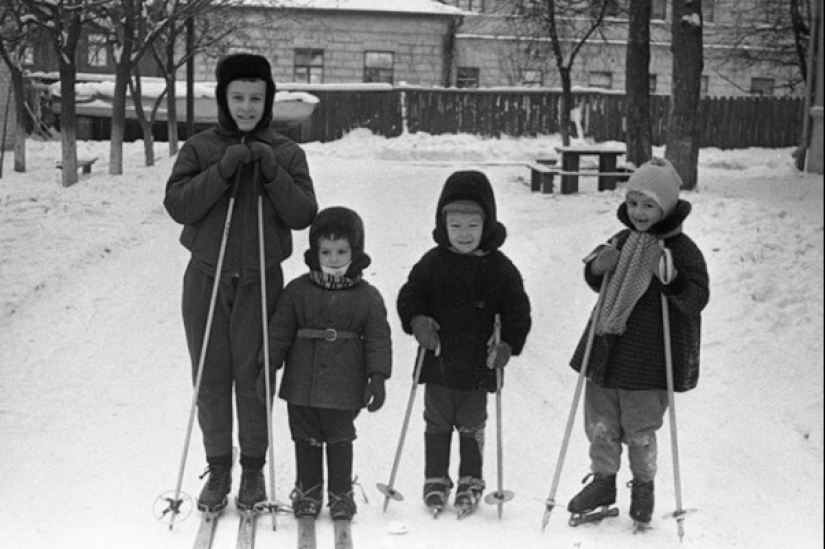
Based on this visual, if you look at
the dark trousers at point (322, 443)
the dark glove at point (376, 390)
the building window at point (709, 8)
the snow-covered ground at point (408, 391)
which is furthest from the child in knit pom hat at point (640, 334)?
the building window at point (709, 8)

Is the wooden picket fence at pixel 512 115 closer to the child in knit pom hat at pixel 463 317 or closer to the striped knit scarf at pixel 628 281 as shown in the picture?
the child in knit pom hat at pixel 463 317

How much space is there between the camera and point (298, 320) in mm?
4898

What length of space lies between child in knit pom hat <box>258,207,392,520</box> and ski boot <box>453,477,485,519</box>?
475mm

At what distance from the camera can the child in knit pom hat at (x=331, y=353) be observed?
189 inches

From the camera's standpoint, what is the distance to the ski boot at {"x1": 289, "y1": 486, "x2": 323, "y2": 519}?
4.88m

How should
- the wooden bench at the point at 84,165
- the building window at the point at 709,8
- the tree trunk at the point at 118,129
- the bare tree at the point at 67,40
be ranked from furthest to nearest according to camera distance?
1. the wooden bench at the point at 84,165
2. the tree trunk at the point at 118,129
3. the building window at the point at 709,8
4. the bare tree at the point at 67,40

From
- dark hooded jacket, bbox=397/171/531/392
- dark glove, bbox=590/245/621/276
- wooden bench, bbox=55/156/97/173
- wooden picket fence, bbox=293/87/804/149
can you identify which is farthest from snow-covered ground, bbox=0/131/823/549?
wooden picket fence, bbox=293/87/804/149

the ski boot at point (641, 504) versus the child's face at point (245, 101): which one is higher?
the child's face at point (245, 101)

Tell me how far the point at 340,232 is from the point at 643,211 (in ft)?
4.29

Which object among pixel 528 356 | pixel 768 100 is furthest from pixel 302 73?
pixel 528 356

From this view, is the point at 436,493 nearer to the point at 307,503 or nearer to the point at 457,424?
the point at 457,424

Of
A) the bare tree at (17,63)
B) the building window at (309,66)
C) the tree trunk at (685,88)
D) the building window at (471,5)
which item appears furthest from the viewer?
the building window at (471,5)

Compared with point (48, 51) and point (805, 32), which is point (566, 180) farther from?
point (48, 51)

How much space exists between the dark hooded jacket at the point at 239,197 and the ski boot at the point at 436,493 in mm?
1207
